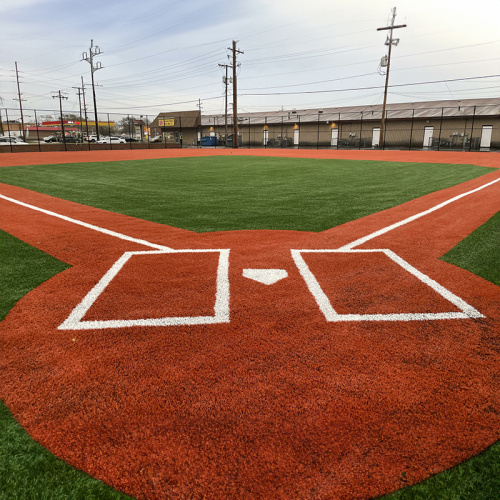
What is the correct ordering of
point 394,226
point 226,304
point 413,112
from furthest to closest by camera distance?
point 413,112 < point 394,226 < point 226,304

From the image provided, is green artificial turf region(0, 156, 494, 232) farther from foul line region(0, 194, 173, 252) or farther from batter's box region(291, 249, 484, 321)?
batter's box region(291, 249, 484, 321)

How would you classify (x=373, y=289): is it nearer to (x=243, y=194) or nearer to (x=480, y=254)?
(x=480, y=254)

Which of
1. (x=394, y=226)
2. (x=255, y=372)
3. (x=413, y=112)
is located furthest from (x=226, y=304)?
(x=413, y=112)

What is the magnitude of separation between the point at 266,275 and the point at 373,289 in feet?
3.57

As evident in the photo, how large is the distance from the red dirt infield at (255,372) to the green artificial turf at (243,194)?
6.85 feet

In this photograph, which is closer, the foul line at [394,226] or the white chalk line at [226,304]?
the white chalk line at [226,304]

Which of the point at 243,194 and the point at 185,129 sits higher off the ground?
the point at 185,129

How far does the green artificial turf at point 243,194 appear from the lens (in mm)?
6777

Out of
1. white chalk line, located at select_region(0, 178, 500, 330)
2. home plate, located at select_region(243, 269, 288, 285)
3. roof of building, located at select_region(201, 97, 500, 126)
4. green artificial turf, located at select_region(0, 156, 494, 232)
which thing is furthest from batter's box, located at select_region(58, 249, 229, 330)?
roof of building, located at select_region(201, 97, 500, 126)

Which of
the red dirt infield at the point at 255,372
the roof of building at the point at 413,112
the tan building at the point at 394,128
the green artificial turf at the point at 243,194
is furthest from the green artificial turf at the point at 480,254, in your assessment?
the roof of building at the point at 413,112

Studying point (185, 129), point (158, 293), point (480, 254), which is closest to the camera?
point (158, 293)

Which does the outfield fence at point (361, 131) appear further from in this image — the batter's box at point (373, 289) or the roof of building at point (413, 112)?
the batter's box at point (373, 289)

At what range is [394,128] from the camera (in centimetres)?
4197

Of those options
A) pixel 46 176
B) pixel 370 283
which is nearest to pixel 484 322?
pixel 370 283
